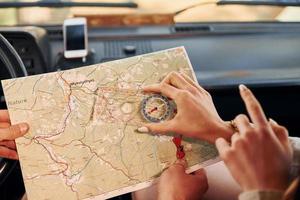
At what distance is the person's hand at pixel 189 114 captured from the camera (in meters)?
0.86

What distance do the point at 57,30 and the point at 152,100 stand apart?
27.0 inches

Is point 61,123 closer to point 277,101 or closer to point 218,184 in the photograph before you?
point 218,184

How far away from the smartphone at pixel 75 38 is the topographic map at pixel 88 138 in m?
0.45

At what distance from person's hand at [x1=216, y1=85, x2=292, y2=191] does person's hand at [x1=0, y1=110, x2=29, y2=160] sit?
401 millimetres

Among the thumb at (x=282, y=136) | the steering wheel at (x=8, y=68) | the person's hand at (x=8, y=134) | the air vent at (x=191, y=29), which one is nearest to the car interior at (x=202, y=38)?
the air vent at (x=191, y=29)

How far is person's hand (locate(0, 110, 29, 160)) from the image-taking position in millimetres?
912

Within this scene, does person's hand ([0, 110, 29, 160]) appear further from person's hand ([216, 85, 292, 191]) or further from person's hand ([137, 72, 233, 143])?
person's hand ([216, 85, 292, 191])

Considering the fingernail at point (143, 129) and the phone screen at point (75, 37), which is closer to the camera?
the fingernail at point (143, 129)

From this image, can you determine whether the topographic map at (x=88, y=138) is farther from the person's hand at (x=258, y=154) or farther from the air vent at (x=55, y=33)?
the air vent at (x=55, y=33)

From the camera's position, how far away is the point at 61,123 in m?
0.93

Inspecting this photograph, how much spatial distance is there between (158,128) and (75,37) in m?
0.63

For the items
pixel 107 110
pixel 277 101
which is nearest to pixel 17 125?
pixel 107 110

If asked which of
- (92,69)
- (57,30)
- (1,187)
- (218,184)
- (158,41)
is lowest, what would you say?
(218,184)

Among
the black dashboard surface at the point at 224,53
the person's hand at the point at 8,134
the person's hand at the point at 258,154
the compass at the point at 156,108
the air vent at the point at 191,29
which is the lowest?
the person's hand at the point at 258,154
